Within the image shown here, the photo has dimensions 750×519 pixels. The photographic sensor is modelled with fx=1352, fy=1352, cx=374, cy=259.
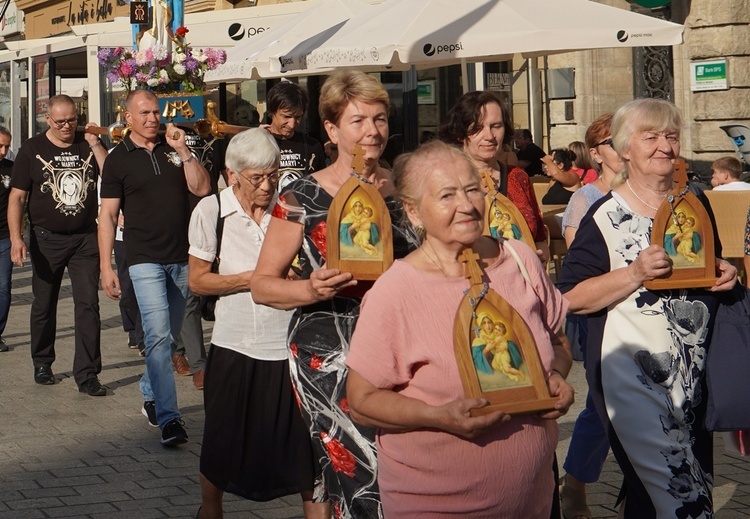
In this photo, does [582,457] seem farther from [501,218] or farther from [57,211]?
[57,211]

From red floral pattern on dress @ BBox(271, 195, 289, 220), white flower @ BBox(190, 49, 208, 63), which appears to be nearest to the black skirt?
red floral pattern on dress @ BBox(271, 195, 289, 220)

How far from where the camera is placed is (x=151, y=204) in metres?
8.47

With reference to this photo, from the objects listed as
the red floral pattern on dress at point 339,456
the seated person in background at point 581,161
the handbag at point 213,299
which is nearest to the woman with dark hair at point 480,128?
the handbag at point 213,299

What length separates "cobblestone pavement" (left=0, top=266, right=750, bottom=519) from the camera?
21.6 ft

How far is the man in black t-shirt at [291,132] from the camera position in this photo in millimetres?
9039

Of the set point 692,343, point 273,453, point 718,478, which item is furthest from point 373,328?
point 718,478

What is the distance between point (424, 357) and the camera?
3559mm

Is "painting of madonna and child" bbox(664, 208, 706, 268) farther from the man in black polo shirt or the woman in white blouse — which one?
the man in black polo shirt

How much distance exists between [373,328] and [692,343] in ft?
5.51

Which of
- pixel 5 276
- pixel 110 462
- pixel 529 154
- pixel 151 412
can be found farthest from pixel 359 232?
pixel 529 154

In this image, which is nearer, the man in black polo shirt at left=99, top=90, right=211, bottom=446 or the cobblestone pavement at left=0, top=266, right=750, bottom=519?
the cobblestone pavement at left=0, top=266, right=750, bottom=519

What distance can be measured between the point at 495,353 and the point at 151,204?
5316 mm

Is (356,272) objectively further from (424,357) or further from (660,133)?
(660,133)

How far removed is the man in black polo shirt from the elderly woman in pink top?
4.70 metres
